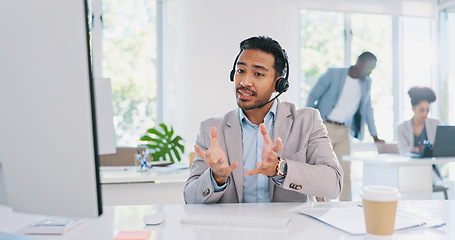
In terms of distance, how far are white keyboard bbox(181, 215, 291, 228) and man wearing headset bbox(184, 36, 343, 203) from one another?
0.70 ft

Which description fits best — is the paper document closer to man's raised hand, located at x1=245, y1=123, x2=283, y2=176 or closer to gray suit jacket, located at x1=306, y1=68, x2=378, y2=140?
man's raised hand, located at x1=245, y1=123, x2=283, y2=176

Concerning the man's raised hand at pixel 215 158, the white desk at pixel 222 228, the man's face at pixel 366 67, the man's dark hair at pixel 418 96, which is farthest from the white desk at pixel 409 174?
the man's raised hand at pixel 215 158

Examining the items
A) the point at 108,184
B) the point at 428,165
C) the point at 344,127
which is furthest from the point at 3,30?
the point at 344,127

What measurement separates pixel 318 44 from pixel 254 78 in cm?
393

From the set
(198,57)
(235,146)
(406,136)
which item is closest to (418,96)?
(406,136)

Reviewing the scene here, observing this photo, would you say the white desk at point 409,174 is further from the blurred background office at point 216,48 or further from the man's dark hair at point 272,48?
the man's dark hair at point 272,48

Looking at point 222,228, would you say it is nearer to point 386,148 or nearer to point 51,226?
point 51,226

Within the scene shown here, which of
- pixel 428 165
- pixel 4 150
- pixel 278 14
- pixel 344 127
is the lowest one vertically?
pixel 428 165

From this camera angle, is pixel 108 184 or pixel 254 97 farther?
pixel 108 184

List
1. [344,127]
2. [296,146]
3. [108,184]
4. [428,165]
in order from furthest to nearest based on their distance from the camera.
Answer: [344,127]
[428,165]
[108,184]
[296,146]

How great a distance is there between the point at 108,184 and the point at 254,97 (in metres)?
1.30

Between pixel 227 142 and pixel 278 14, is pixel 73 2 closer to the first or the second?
pixel 227 142

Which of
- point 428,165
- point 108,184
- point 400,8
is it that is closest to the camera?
point 108,184

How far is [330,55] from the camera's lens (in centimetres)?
543
